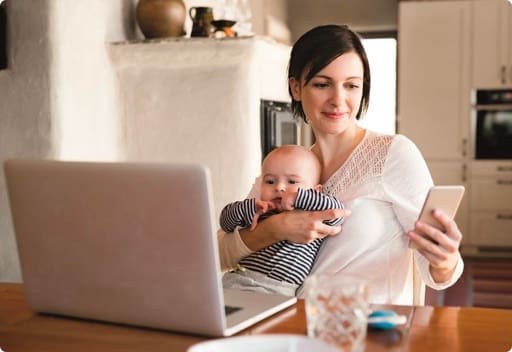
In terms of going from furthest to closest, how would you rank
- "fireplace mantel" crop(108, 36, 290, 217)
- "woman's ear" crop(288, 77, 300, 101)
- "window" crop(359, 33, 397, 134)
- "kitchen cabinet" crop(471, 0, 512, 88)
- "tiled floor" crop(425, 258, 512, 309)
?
"kitchen cabinet" crop(471, 0, 512, 88), "tiled floor" crop(425, 258, 512, 309), "fireplace mantel" crop(108, 36, 290, 217), "window" crop(359, 33, 397, 134), "woman's ear" crop(288, 77, 300, 101)

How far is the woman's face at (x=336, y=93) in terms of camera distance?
5.32 ft

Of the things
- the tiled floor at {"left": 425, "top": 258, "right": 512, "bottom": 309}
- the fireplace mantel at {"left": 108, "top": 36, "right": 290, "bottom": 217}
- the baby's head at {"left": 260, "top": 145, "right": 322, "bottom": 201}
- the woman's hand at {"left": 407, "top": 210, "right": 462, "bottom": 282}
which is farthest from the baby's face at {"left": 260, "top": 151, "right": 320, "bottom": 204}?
the tiled floor at {"left": 425, "top": 258, "right": 512, "bottom": 309}

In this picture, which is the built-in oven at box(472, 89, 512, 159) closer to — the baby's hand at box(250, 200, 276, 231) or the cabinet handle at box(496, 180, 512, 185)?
the cabinet handle at box(496, 180, 512, 185)

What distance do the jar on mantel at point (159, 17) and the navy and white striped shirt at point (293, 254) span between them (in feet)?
6.01

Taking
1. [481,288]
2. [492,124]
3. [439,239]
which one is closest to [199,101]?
[439,239]

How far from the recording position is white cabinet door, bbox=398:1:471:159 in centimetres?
552

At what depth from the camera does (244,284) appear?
1474 millimetres

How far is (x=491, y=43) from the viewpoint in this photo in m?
5.46

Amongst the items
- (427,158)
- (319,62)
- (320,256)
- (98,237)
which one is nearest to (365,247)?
(320,256)

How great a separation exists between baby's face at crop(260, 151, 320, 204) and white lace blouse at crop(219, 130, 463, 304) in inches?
3.4

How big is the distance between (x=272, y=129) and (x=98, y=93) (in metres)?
0.89

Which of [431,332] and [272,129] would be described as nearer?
[431,332]

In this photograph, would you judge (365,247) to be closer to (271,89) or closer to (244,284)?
(244,284)

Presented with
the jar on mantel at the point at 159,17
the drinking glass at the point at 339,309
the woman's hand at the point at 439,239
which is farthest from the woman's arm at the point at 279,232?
the jar on mantel at the point at 159,17
